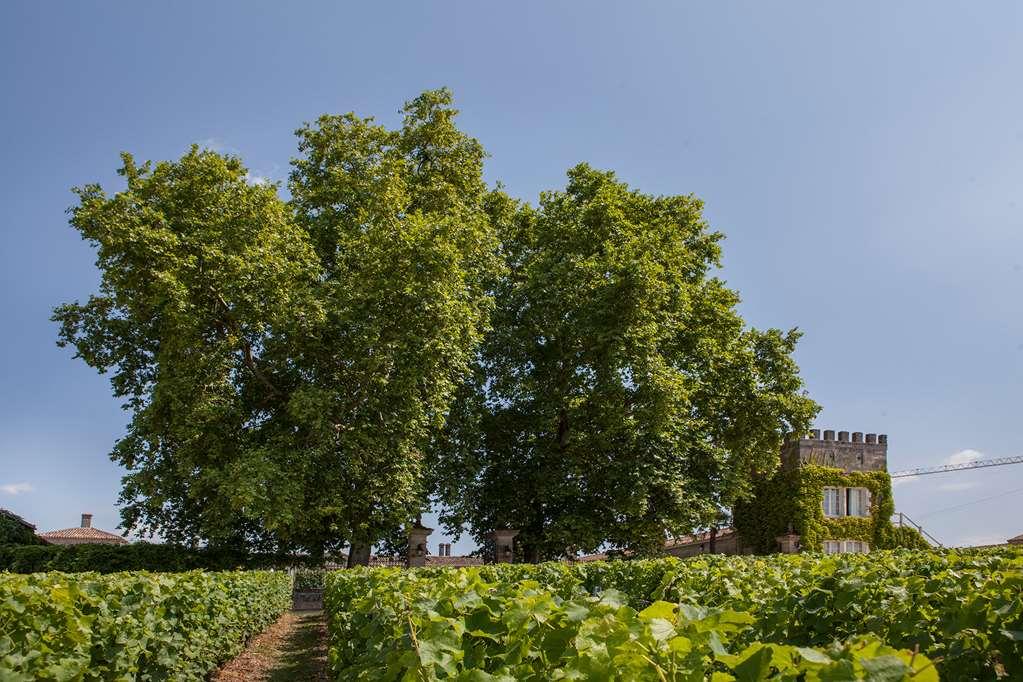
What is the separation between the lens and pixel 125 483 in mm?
23000

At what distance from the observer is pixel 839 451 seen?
38.2m

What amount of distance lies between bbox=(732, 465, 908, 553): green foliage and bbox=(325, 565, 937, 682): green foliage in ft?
112

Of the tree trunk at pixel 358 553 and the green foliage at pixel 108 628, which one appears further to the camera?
the tree trunk at pixel 358 553

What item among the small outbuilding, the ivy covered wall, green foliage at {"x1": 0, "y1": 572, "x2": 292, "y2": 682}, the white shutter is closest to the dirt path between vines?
green foliage at {"x1": 0, "y1": 572, "x2": 292, "y2": 682}

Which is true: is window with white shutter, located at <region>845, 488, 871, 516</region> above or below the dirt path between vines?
above

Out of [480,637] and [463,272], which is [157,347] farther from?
[480,637]

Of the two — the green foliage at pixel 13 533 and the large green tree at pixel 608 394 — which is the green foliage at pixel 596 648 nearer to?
the large green tree at pixel 608 394

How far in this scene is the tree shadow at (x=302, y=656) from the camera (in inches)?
526

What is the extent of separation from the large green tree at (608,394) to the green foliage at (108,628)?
52.4 ft

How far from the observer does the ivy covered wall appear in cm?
3581

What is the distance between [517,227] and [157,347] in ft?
45.0

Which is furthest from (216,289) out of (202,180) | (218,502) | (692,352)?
(692,352)

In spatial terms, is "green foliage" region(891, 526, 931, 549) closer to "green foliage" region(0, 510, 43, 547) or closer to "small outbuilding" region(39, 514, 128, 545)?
"green foliage" region(0, 510, 43, 547)

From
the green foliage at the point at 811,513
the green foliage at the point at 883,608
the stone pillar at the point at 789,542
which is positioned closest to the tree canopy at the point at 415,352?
the stone pillar at the point at 789,542
